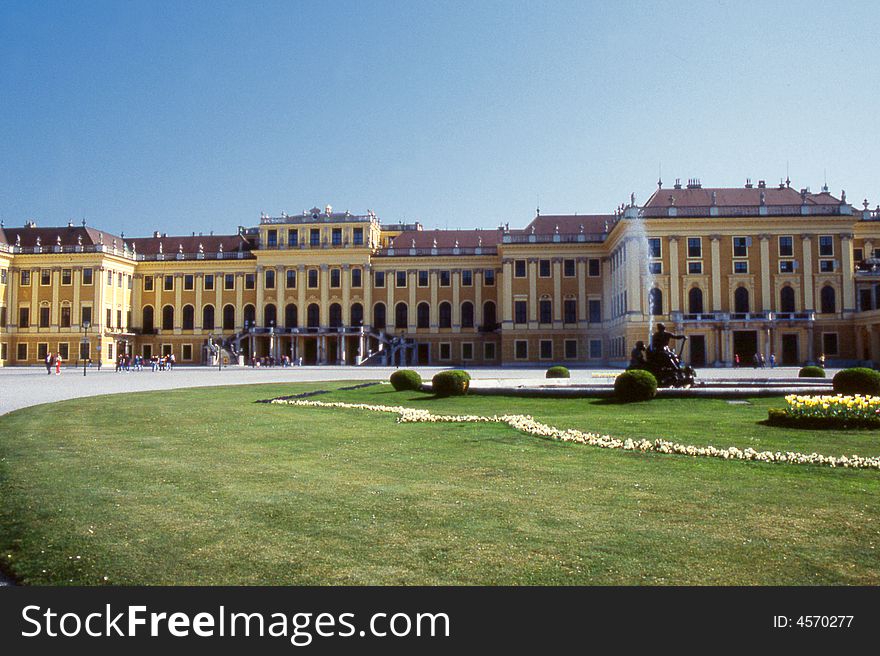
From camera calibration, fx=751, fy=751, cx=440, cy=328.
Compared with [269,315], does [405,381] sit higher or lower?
lower

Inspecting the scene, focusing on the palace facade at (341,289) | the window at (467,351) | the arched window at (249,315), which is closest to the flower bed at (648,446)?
the palace facade at (341,289)

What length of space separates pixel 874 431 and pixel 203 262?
225 feet

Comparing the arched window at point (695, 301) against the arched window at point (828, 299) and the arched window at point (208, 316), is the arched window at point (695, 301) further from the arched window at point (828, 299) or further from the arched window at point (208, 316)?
the arched window at point (208, 316)

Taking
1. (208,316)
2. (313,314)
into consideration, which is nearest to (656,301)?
(313,314)

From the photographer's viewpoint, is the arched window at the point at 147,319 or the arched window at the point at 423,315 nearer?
the arched window at the point at 423,315

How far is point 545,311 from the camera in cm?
6656

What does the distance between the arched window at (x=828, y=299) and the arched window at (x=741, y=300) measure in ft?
16.7

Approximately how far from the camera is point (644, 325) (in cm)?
5247

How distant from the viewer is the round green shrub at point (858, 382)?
17516 mm

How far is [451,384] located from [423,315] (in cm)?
5016

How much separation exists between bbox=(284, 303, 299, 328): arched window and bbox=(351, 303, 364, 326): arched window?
17.8 ft

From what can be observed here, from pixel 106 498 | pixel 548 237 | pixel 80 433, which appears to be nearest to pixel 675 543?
pixel 106 498

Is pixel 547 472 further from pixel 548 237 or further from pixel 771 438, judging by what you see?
pixel 548 237

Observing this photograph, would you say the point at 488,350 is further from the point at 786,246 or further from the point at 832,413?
the point at 832,413
